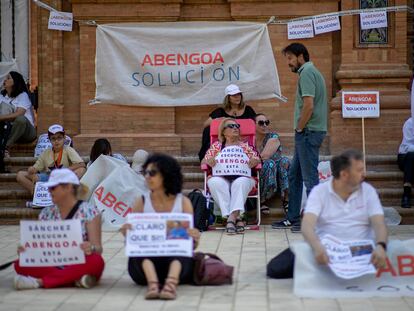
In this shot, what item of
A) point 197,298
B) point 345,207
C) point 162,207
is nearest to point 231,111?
point 162,207

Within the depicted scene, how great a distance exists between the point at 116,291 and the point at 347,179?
6.88 feet

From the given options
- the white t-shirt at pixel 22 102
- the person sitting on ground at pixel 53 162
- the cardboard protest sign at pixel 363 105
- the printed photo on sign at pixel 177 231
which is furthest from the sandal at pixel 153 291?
the white t-shirt at pixel 22 102

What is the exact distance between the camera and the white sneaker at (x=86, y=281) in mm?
7910

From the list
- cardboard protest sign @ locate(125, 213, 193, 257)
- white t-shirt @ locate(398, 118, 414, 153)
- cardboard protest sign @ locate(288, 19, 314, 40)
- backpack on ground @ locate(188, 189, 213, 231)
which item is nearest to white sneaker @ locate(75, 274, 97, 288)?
cardboard protest sign @ locate(125, 213, 193, 257)

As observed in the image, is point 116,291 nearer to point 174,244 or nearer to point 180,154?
point 174,244

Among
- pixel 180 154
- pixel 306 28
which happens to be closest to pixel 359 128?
pixel 306 28

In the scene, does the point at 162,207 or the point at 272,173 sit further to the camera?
the point at 272,173

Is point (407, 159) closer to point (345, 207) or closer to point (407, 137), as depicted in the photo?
point (407, 137)

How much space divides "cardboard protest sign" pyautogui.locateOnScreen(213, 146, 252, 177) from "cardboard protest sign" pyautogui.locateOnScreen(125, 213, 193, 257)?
4.53 m

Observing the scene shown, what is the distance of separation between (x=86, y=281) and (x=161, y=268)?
2.23 feet

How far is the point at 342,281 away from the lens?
762 cm

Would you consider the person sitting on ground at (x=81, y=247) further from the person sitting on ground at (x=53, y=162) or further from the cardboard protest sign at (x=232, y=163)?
the person sitting on ground at (x=53, y=162)

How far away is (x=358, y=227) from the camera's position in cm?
775

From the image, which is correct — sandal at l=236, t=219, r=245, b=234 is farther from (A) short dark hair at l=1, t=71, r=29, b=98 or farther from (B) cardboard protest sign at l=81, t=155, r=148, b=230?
(A) short dark hair at l=1, t=71, r=29, b=98
